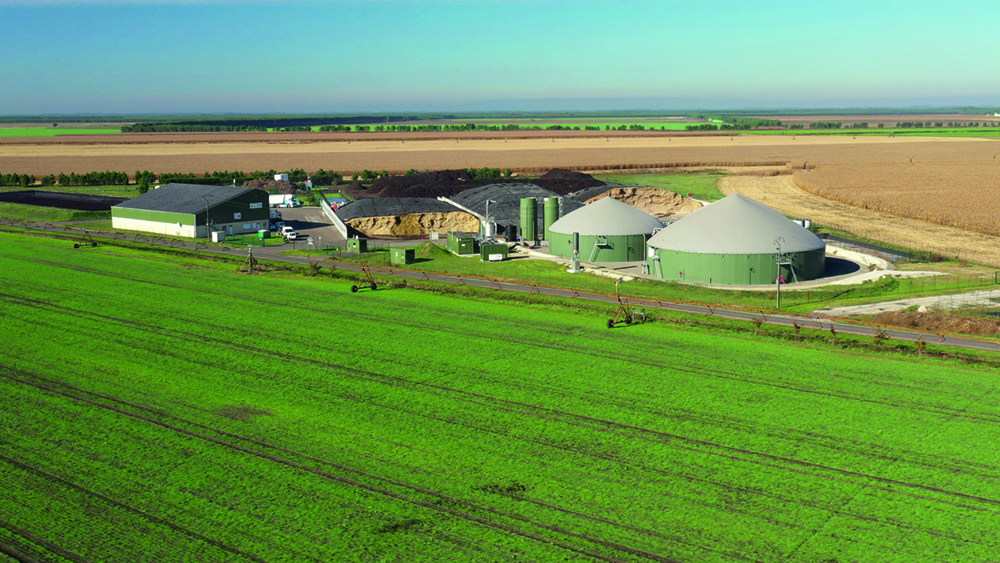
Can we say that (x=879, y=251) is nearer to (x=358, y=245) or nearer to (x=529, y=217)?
(x=529, y=217)

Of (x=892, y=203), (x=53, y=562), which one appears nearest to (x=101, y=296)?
(x=53, y=562)

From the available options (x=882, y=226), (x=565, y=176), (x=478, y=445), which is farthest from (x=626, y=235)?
(x=565, y=176)

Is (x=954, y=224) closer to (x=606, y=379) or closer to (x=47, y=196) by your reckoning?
(x=606, y=379)

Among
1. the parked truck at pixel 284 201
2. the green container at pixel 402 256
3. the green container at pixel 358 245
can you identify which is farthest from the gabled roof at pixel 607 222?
the parked truck at pixel 284 201

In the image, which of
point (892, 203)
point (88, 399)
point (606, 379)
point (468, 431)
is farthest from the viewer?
point (892, 203)

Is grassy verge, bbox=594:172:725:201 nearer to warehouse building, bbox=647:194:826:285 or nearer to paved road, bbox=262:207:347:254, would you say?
paved road, bbox=262:207:347:254

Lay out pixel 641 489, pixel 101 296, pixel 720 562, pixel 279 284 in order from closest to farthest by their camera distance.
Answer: pixel 720 562
pixel 641 489
pixel 101 296
pixel 279 284

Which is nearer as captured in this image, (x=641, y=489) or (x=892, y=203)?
(x=641, y=489)
